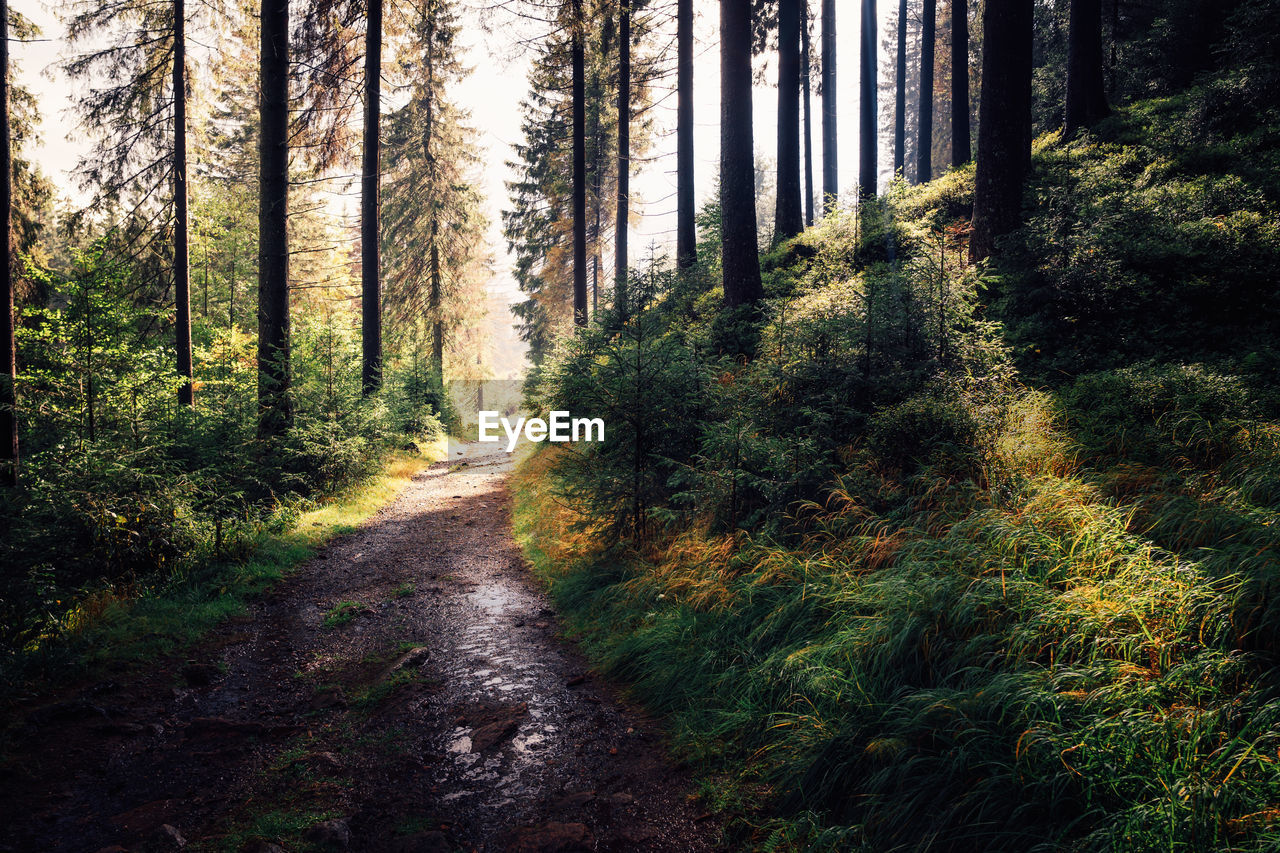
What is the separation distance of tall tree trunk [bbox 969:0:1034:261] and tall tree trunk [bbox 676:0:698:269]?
816 centimetres

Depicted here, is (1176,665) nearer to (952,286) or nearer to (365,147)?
(952,286)

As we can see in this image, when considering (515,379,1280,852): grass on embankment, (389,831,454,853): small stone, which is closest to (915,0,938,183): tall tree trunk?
(515,379,1280,852): grass on embankment

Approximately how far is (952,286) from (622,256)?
15.9 meters

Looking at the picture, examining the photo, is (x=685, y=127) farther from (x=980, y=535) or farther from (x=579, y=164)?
(x=980, y=535)

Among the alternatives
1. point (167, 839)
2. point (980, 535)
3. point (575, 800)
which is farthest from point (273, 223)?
point (980, 535)

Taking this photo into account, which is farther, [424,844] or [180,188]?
[180,188]

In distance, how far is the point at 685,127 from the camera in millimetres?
17547

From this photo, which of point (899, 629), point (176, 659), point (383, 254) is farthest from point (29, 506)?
point (383, 254)

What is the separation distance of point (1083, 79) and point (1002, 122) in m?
6.02

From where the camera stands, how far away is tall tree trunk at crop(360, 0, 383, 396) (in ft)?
46.8

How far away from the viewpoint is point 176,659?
16.6 feet

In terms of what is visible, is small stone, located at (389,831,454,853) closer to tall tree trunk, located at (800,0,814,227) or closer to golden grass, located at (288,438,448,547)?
golden grass, located at (288,438,448,547)

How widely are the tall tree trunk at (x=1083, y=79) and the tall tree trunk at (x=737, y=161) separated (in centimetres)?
793

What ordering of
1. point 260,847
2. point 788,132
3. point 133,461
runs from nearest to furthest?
point 260,847 < point 133,461 < point 788,132
